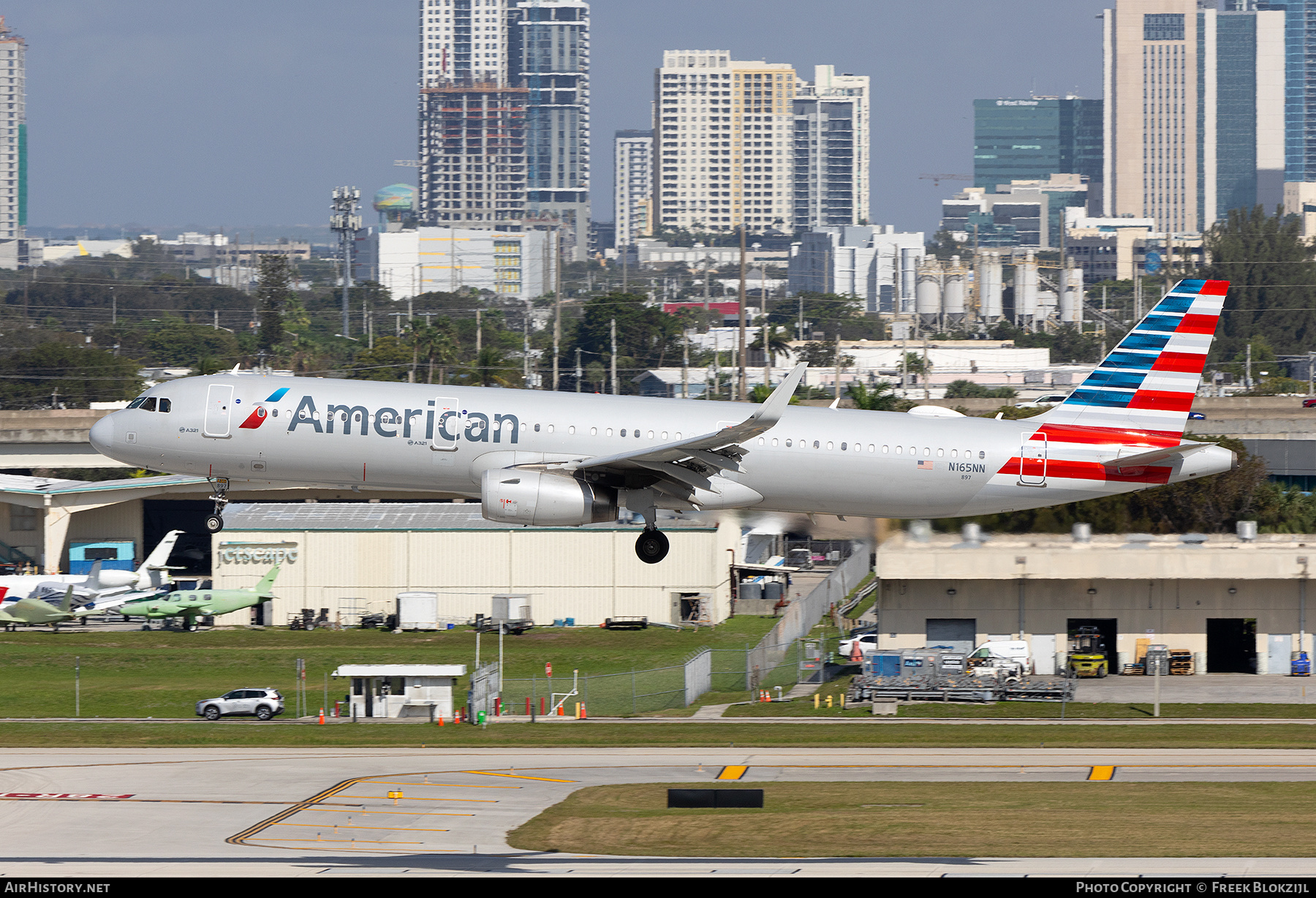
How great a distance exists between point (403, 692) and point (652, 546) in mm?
22428

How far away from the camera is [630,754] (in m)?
51.8

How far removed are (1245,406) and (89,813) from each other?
325 feet

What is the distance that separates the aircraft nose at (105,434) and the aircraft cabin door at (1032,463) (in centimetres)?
2452

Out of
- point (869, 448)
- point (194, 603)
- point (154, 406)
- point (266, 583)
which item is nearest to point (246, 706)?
point (154, 406)

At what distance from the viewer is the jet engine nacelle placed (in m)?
39.1

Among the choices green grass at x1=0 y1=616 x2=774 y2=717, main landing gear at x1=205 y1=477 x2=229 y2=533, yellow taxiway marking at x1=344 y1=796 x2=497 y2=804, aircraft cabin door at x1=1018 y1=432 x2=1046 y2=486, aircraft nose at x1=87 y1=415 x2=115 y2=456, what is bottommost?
green grass at x1=0 y1=616 x2=774 y2=717

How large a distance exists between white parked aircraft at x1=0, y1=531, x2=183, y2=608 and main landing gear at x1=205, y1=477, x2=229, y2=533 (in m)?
44.4

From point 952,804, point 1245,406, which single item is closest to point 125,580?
point 952,804

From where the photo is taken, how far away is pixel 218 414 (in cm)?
4081

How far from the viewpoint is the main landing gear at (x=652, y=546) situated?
40406 millimetres

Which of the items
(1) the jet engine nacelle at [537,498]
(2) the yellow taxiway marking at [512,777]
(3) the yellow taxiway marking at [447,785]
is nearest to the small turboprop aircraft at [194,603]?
(2) the yellow taxiway marking at [512,777]

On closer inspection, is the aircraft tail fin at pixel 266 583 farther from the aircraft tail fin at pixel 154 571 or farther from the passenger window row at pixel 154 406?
the passenger window row at pixel 154 406

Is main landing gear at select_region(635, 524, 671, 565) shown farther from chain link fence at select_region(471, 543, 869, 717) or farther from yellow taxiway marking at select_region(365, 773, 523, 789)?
chain link fence at select_region(471, 543, 869, 717)

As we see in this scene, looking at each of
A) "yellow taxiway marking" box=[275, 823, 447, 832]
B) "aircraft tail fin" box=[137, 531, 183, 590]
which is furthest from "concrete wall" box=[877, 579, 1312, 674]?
"aircraft tail fin" box=[137, 531, 183, 590]
